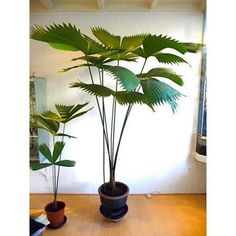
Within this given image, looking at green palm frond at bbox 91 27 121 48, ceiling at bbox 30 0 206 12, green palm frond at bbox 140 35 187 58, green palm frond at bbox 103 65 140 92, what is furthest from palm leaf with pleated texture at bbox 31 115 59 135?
ceiling at bbox 30 0 206 12

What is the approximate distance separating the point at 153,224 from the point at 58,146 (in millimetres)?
1255

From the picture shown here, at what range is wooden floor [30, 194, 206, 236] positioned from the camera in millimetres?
2105

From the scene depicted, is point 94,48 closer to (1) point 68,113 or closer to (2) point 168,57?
(2) point 168,57

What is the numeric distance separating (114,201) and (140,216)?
50cm

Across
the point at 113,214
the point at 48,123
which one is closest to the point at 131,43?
the point at 48,123

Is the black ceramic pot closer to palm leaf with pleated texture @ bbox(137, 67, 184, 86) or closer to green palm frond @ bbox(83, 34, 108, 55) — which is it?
palm leaf with pleated texture @ bbox(137, 67, 184, 86)

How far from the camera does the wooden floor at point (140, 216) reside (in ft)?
6.91
